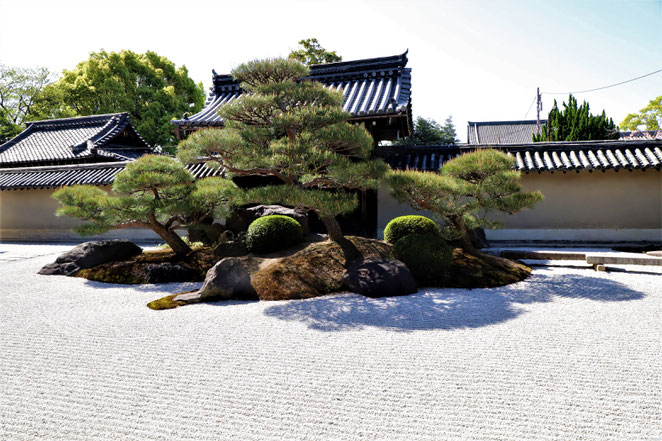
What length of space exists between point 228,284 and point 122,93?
25.3 meters

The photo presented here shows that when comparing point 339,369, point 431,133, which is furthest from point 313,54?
point 339,369

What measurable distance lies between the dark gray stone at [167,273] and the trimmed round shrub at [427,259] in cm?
414

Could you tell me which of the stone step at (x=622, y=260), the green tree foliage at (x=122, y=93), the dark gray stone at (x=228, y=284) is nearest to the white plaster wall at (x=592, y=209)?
the stone step at (x=622, y=260)

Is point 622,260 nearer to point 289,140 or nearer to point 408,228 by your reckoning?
point 408,228

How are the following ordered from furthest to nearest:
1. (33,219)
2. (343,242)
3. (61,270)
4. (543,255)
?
(33,219) → (543,255) → (61,270) → (343,242)

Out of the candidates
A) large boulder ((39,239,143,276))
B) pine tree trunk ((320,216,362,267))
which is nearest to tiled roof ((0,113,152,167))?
large boulder ((39,239,143,276))

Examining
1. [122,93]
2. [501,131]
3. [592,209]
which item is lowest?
[592,209]

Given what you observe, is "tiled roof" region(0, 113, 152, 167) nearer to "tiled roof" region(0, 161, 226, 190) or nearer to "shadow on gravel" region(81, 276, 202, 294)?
"tiled roof" region(0, 161, 226, 190)

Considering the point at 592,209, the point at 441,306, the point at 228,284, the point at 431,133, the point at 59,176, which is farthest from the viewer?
the point at 431,133

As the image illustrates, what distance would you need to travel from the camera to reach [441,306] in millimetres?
5316

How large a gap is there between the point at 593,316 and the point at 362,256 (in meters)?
A: 3.68

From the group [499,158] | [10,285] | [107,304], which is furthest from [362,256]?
[10,285]

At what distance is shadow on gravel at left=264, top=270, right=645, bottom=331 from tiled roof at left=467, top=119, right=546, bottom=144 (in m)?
26.1

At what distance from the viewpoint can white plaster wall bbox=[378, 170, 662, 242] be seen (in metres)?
10.5
